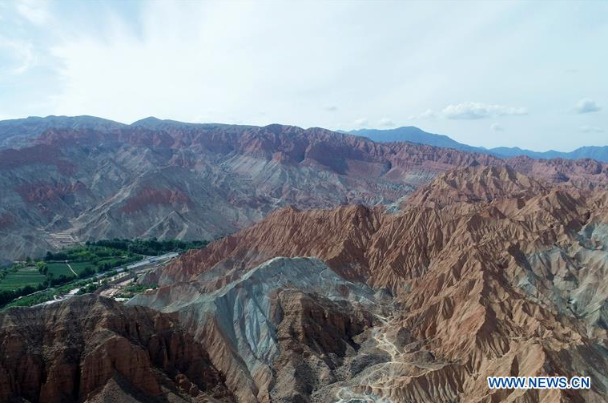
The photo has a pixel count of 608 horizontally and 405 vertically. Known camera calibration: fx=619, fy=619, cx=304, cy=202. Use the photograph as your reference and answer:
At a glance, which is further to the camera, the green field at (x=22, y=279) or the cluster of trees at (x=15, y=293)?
the green field at (x=22, y=279)

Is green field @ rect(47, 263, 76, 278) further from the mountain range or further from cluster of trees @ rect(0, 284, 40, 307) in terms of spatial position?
the mountain range

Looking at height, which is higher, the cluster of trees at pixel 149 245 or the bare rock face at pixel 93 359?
the bare rock face at pixel 93 359

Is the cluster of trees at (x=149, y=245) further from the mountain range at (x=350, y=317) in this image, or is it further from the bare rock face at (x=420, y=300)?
the bare rock face at (x=420, y=300)

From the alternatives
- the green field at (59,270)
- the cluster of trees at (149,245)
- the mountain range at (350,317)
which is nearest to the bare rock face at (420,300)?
the mountain range at (350,317)

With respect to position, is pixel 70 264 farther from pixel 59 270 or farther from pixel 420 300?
pixel 420 300

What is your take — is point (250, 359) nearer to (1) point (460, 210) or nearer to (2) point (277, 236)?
(2) point (277, 236)
